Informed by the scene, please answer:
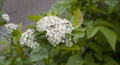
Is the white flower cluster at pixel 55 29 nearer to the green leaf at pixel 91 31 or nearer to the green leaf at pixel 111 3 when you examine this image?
the green leaf at pixel 91 31

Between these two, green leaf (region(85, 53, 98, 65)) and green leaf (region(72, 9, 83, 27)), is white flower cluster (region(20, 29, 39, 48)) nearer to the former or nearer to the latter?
green leaf (region(72, 9, 83, 27))

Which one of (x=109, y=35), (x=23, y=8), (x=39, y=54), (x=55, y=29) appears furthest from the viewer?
(x=23, y=8)

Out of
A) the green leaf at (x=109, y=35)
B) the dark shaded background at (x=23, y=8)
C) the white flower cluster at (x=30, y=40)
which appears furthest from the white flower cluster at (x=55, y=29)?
the dark shaded background at (x=23, y=8)

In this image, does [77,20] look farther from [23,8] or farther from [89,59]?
[23,8]

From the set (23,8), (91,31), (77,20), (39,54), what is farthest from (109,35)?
(23,8)

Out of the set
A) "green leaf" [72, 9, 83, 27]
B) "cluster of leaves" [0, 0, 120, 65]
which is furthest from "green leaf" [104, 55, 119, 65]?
"green leaf" [72, 9, 83, 27]

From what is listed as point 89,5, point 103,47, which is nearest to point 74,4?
point 89,5
